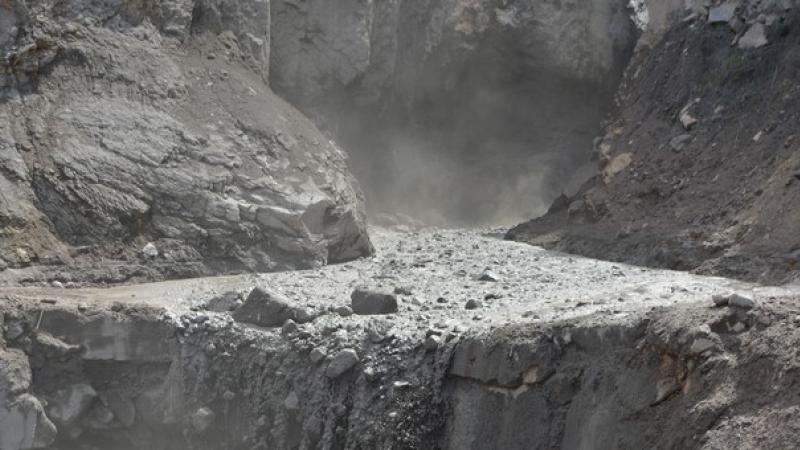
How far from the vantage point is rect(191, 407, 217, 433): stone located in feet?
45.3

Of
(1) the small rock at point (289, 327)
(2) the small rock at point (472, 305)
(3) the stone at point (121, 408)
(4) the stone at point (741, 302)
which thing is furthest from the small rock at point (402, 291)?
(4) the stone at point (741, 302)

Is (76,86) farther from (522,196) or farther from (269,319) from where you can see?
(522,196)

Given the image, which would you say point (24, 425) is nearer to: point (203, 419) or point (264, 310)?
point (203, 419)

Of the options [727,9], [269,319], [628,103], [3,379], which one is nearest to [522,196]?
[628,103]

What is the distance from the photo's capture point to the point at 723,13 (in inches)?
774

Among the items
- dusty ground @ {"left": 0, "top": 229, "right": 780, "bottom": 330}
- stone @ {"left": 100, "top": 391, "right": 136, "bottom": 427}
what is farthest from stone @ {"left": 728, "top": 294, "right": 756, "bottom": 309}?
stone @ {"left": 100, "top": 391, "right": 136, "bottom": 427}

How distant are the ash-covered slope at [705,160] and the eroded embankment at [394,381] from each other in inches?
137

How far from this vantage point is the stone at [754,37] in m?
18.6

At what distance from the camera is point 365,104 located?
880 inches

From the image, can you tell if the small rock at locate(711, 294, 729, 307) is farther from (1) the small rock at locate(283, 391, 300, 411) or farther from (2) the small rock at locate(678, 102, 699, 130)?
(2) the small rock at locate(678, 102, 699, 130)

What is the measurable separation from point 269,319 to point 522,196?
10180 mm

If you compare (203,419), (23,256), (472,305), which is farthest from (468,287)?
(23,256)

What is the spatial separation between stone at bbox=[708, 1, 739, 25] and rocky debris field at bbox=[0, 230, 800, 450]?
213 inches

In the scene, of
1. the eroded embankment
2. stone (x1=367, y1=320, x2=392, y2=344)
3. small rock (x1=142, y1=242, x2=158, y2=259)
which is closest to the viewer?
the eroded embankment
